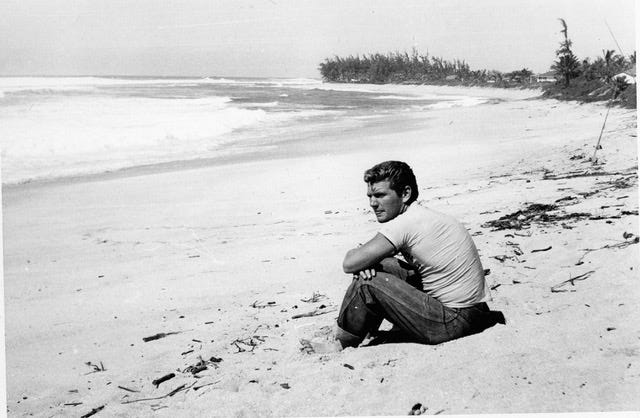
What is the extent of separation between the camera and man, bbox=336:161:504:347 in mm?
2131

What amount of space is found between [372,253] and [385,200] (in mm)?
256

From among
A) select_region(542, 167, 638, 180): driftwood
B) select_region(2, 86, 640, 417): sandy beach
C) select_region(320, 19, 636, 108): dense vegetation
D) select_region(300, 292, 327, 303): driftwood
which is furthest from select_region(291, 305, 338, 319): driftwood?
select_region(320, 19, 636, 108): dense vegetation

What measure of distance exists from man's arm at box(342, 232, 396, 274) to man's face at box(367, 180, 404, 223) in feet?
0.50

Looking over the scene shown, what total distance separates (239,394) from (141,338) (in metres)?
0.83

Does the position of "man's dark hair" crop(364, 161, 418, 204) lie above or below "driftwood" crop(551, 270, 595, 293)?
above

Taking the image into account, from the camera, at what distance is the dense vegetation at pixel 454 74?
15.8m

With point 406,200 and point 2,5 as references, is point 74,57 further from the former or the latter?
point 406,200

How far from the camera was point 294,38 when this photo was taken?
15.8 feet

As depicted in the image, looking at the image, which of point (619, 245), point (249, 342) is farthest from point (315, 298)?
point (619, 245)

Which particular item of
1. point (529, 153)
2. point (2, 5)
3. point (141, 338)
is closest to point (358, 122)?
point (529, 153)

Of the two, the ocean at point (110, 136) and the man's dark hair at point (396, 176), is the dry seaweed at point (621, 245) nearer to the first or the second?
the man's dark hair at point (396, 176)

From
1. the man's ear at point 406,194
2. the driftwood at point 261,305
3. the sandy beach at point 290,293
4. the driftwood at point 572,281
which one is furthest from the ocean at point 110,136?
the driftwood at point 572,281

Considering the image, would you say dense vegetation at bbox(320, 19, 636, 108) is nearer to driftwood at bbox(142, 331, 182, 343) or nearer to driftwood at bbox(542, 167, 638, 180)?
driftwood at bbox(542, 167, 638, 180)

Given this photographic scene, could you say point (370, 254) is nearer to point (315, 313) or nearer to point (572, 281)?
point (315, 313)
